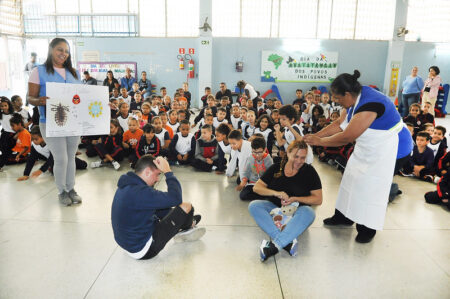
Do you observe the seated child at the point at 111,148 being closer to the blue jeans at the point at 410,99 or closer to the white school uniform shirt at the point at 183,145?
the white school uniform shirt at the point at 183,145

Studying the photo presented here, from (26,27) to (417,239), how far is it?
45.9ft

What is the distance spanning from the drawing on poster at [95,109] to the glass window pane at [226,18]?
8.73m

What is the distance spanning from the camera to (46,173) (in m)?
4.43

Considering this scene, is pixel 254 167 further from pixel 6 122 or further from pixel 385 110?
pixel 6 122

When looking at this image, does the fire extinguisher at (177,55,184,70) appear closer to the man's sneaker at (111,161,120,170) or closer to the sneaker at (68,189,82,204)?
the man's sneaker at (111,161,120,170)

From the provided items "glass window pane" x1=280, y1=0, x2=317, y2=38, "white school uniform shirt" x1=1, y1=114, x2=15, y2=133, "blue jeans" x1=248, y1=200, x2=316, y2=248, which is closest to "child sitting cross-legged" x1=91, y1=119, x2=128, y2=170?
"white school uniform shirt" x1=1, y1=114, x2=15, y2=133

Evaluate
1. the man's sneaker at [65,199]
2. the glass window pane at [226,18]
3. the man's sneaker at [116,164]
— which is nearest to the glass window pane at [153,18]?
the glass window pane at [226,18]

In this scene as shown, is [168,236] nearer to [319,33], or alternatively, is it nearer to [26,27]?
[319,33]

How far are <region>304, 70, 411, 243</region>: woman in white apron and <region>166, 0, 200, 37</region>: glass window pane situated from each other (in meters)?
9.99

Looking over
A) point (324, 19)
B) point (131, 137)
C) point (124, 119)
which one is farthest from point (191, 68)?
point (131, 137)

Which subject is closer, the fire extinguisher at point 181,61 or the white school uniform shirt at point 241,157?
the white school uniform shirt at point 241,157

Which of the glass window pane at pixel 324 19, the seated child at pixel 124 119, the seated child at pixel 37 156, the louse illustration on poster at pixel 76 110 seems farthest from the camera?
the glass window pane at pixel 324 19

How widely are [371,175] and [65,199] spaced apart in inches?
122

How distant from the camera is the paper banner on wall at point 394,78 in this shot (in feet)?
36.7
